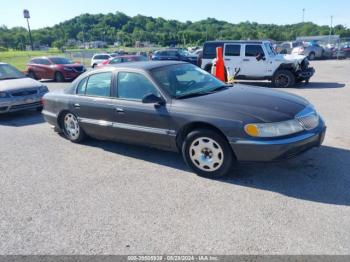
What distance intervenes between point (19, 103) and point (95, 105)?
442cm

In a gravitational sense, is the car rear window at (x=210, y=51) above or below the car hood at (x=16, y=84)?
above

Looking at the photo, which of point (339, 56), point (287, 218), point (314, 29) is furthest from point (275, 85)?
point (314, 29)

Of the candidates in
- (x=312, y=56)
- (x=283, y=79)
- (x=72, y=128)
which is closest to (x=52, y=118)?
(x=72, y=128)

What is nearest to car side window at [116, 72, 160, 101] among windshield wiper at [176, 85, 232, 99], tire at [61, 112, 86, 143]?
windshield wiper at [176, 85, 232, 99]

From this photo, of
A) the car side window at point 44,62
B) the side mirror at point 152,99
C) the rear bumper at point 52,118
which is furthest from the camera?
the car side window at point 44,62

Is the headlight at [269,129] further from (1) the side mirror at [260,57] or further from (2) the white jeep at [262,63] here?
(1) the side mirror at [260,57]

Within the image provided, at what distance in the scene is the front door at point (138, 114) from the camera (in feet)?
15.6

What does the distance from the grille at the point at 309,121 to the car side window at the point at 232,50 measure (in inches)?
388

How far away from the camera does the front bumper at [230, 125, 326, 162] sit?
13.0 feet

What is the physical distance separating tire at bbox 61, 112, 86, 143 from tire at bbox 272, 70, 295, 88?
9381mm

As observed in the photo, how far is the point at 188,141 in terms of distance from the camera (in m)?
4.51

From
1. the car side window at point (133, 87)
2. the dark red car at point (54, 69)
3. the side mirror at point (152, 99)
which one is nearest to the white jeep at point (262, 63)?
the dark red car at point (54, 69)

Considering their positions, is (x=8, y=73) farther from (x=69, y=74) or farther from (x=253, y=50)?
(x=253, y=50)

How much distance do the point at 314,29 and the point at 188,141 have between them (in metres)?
126
